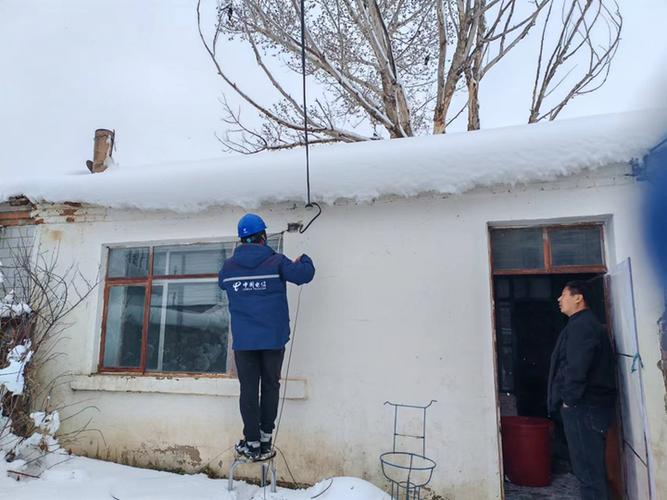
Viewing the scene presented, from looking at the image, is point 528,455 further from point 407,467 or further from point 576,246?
point 576,246

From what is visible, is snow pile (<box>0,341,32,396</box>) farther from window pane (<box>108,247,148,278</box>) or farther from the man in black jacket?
the man in black jacket

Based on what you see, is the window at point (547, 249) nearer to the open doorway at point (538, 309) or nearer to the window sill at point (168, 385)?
the open doorway at point (538, 309)

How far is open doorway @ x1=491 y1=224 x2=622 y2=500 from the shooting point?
12.7 ft

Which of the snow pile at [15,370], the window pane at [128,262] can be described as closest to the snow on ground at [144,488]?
the snow pile at [15,370]

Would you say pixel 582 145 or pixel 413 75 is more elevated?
pixel 413 75

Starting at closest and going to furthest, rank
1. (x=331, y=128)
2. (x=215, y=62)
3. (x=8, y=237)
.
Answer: (x=8, y=237) → (x=215, y=62) → (x=331, y=128)

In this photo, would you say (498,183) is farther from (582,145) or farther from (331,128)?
(331,128)

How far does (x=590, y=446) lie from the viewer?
347cm

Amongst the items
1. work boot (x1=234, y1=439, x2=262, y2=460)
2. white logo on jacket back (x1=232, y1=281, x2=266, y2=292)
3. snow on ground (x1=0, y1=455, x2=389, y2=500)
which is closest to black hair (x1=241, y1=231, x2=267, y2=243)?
white logo on jacket back (x1=232, y1=281, x2=266, y2=292)

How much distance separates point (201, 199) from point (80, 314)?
1.88 m

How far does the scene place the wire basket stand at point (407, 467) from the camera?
148 inches

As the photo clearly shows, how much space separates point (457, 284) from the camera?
3.94 meters

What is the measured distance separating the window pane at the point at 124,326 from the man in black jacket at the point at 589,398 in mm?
4014

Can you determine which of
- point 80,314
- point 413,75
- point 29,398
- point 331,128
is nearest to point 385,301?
point 80,314
